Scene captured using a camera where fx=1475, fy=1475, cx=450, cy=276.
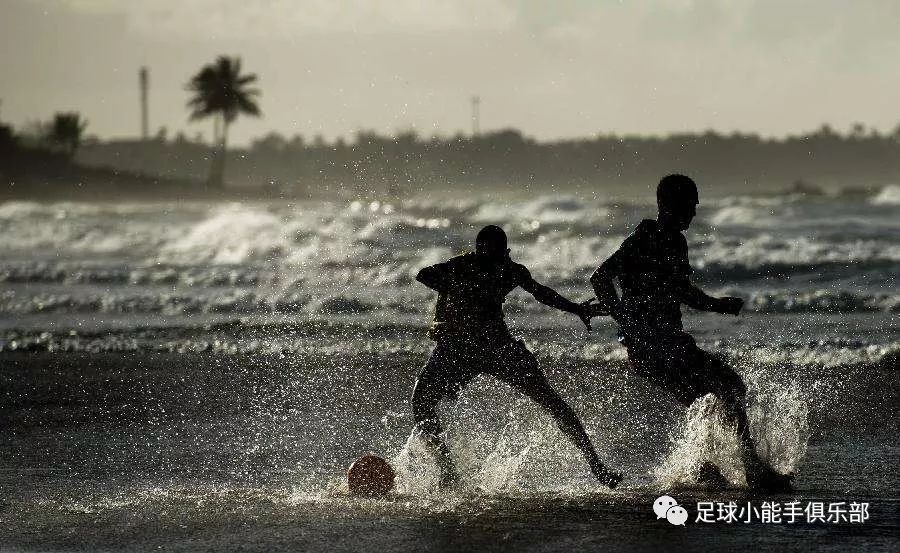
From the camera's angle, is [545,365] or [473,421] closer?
[473,421]

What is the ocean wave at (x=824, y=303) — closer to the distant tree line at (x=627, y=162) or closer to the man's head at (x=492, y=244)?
the man's head at (x=492, y=244)

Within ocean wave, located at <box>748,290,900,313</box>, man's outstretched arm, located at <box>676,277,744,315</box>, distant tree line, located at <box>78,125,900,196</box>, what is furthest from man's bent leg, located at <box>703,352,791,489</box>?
distant tree line, located at <box>78,125,900,196</box>

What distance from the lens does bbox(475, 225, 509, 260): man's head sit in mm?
7875

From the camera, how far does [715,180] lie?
12044 cm

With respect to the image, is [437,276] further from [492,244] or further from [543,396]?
[543,396]

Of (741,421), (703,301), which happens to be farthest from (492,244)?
(741,421)

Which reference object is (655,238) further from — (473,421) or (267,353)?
(267,353)

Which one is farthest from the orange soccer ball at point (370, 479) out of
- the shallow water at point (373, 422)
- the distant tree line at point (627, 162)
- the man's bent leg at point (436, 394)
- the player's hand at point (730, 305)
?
the distant tree line at point (627, 162)

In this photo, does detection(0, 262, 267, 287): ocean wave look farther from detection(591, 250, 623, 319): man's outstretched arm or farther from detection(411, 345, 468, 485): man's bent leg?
detection(591, 250, 623, 319): man's outstretched arm

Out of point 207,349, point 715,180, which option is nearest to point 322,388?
point 207,349

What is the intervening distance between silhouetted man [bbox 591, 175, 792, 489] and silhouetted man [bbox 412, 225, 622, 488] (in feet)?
1.37

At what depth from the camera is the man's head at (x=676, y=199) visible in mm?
7797

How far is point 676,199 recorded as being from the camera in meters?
7.80

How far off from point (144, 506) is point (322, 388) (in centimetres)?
504
